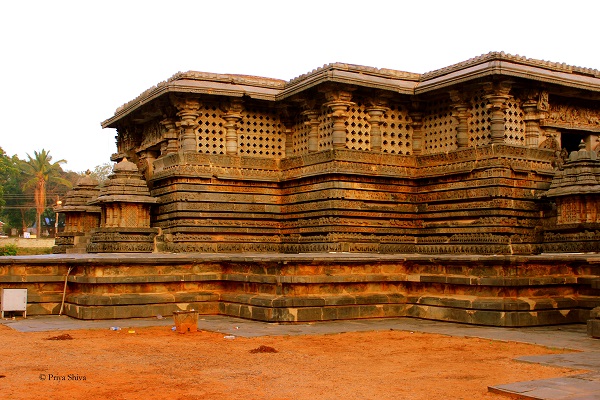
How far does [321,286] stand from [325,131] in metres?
7.80

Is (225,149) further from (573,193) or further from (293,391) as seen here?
(293,391)

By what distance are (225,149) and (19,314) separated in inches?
344

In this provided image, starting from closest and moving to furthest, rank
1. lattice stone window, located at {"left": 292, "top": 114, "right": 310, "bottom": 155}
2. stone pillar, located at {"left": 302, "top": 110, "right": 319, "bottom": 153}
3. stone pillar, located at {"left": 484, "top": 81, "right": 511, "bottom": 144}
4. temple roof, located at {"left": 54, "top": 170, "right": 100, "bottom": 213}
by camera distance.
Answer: stone pillar, located at {"left": 484, "top": 81, "right": 511, "bottom": 144}, stone pillar, located at {"left": 302, "top": 110, "right": 319, "bottom": 153}, lattice stone window, located at {"left": 292, "top": 114, "right": 310, "bottom": 155}, temple roof, located at {"left": 54, "top": 170, "right": 100, "bottom": 213}

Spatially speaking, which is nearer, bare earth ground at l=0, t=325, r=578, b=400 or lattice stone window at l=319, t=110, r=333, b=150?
bare earth ground at l=0, t=325, r=578, b=400

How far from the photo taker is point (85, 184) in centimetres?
2770

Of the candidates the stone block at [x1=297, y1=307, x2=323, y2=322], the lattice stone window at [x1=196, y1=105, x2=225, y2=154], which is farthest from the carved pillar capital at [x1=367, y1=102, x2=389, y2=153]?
the stone block at [x1=297, y1=307, x2=323, y2=322]

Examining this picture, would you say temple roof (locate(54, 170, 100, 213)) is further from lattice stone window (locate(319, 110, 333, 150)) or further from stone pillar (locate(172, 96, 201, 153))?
lattice stone window (locate(319, 110, 333, 150))

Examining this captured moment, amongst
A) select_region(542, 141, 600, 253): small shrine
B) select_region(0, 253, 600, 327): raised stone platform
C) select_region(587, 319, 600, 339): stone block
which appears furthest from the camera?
select_region(542, 141, 600, 253): small shrine

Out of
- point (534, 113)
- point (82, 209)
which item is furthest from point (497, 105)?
point (82, 209)

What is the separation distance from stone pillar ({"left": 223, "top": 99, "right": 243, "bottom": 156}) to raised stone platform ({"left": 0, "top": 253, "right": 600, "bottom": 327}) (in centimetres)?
670

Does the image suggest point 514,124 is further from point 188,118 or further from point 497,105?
point 188,118

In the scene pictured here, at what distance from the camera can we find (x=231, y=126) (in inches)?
870

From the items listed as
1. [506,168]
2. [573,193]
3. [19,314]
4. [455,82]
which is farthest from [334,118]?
[19,314]

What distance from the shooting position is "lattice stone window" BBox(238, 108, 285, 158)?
22500mm
